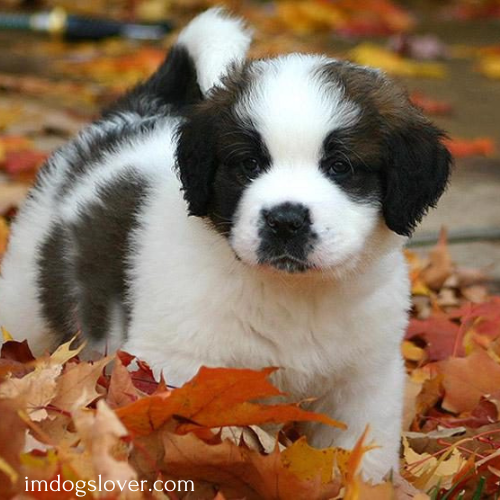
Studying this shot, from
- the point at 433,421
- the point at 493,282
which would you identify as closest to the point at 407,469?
the point at 433,421

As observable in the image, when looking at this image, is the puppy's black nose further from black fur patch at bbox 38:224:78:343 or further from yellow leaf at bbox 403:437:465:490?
black fur patch at bbox 38:224:78:343

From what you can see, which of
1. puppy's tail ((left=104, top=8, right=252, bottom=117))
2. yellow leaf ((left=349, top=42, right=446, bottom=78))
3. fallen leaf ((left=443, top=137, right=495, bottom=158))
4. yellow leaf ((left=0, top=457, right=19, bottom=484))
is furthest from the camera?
yellow leaf ((left=349, top=42, right=446, bottom=78))

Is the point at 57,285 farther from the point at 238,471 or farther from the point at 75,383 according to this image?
the point at 238,471

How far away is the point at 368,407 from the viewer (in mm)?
3324

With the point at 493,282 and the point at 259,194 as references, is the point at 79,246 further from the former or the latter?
the point at 493,282

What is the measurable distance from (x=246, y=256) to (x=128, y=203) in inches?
27.2

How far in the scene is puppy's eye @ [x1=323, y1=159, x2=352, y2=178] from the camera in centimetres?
293

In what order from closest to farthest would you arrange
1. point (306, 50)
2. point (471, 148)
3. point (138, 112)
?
1. point (138, 112)
2. point (471, 148)
3. point (306, 50)

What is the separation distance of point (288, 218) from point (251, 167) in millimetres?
269

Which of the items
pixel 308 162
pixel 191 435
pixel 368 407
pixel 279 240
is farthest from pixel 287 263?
pixel 368 407

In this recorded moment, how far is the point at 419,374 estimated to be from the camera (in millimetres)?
3977

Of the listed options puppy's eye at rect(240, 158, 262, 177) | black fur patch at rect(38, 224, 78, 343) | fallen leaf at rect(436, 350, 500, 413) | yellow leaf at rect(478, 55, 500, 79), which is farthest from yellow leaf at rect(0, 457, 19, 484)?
yellow leaf at rect(478, 55, 500, 79)

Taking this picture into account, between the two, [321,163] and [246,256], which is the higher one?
[321,163]

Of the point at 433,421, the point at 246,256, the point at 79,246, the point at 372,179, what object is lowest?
the point at 433,421
